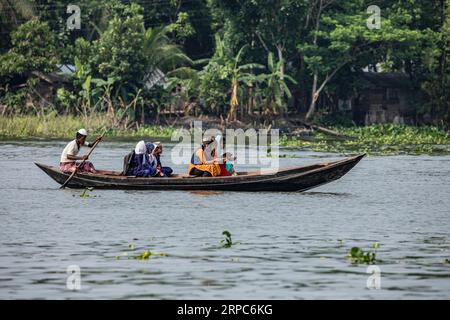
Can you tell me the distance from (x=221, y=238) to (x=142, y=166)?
20.5ft

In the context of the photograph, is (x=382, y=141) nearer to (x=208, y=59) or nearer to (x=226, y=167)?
(x=208, y=59)

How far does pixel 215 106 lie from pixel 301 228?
31477mm

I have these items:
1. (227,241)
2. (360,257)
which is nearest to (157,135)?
(227,241)

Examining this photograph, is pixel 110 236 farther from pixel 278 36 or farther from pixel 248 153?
pixel 278 36

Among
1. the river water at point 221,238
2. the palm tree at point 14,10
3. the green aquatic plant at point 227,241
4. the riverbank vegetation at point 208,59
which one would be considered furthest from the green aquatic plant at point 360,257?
the palm tree at point 14,10

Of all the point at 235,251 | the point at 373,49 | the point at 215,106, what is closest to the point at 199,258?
the point at 235,251

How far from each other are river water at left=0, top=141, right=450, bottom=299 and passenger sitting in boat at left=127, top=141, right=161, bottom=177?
21.9 inches

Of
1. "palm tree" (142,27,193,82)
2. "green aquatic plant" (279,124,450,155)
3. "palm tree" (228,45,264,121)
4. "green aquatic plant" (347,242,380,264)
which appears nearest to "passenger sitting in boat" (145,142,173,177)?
"green aquatic plant" (347,242,380,264)

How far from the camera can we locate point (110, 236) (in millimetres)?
18516

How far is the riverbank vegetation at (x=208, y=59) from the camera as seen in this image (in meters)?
49.5

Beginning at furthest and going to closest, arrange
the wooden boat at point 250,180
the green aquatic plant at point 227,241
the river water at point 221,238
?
1. the wooden boat at point 250,180
2. the green aquatic plant at point 227,241
3. the river water at point 221,238

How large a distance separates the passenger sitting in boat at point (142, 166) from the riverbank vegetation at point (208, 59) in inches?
877

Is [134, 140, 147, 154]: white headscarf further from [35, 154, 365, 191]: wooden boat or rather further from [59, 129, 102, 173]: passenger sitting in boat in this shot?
[59, 129, 102, 173]: passenger sitting in boat

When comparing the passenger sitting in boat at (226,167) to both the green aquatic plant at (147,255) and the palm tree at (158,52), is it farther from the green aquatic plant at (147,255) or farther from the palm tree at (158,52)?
the palm tree at (158,52)
